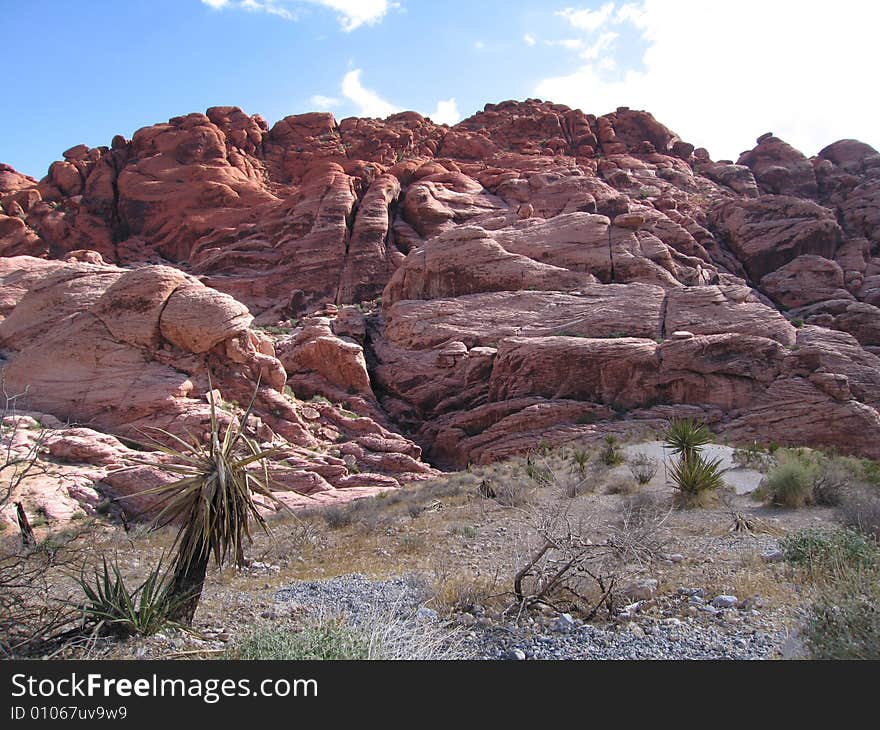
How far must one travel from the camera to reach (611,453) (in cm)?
1808

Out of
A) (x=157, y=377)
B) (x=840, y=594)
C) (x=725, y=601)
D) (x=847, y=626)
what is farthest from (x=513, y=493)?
(x=157, y=377)

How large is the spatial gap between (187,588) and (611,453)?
14.5 metres

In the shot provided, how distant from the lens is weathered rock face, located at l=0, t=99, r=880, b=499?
68.0 ft

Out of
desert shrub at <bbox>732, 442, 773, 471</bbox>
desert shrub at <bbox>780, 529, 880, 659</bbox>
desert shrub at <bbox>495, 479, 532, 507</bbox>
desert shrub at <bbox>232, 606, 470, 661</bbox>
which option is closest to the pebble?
desert shrub at <bbox>780, 529, 880, 659</bbox>

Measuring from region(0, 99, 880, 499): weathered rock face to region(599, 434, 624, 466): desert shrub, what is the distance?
2009 mm

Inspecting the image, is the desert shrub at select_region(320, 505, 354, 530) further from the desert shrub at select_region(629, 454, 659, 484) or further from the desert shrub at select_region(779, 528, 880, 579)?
the desert shrub at select_region(779, 528, 880, 579)

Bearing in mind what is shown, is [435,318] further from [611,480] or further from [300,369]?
[611,480]

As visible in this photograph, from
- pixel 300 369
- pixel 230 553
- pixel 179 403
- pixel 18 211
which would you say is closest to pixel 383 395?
pixel 300 369

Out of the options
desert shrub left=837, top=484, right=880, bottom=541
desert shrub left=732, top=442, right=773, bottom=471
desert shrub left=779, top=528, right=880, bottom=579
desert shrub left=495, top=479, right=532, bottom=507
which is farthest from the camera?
desert shrub left=732, top=442, right=773, bottom=471

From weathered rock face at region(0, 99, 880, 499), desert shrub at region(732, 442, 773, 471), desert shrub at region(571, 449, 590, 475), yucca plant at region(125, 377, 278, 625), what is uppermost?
weathered rock face at region(0, 99, 880, 499)

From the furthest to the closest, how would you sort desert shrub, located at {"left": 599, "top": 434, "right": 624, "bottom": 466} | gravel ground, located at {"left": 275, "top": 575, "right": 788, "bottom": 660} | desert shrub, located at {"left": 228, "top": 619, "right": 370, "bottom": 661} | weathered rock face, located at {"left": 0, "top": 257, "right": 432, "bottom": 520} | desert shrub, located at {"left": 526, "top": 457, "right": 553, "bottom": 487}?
weathered rock face, located at {"left": 0, "top": 257, "right": 432, "bottom": 520}, desert shrub, located at {"left": 599, "top": 434, "right": 624, "bottom": 466}, desert shrub, located at {"left": 526, "top": 457, "right": 553, "bottom": 487}, gravel ground, located at {"left": 275, "top": 575, "right": 788, "bottom": 660}, desert shrub, located at {"left": 228, "top": 619, "right": 370, "bottom": 661}

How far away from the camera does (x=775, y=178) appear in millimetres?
50219

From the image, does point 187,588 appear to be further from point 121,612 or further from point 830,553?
point 830,553

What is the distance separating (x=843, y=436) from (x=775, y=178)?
37.9 m
